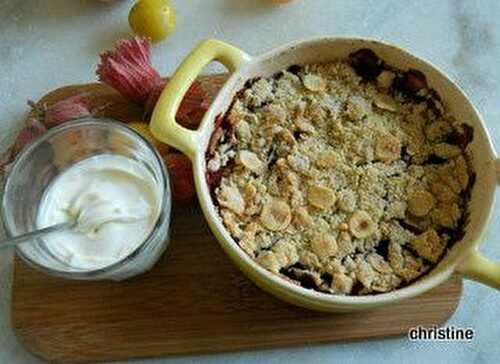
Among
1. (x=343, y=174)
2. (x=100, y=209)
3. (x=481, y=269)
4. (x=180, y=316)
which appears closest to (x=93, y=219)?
(x=100, y=209)

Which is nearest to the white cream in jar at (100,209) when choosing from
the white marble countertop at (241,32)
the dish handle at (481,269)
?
the white marble countertop at (241,32)

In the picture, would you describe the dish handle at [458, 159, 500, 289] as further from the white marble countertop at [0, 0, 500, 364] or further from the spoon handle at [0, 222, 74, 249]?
the spoon handle at [0, 222, 74, 249]

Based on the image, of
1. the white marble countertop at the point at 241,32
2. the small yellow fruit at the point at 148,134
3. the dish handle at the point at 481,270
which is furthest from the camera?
the white marble countertop at the point at 241,32

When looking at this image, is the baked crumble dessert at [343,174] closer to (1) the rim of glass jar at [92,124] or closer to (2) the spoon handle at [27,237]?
(1) the rim of glass jar at [92,124]

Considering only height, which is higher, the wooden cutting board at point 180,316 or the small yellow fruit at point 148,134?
the small yellow fruit at point 148,134

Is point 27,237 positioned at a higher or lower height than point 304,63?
lower

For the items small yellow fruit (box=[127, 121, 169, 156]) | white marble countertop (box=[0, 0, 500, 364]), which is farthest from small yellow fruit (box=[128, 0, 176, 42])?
small yellow fruit (box=[127, 121, 169, 156])

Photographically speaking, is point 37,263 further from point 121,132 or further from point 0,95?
point 0,95

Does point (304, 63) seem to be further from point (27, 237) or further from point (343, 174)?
A: point (27, 237)
